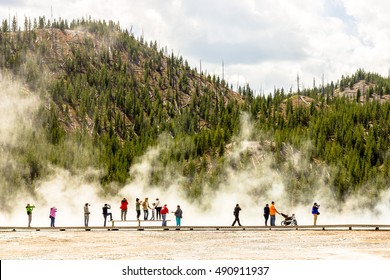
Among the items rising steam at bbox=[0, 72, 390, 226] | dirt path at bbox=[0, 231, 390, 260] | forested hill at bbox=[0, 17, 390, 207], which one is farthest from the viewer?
forested hill at bbox=[0, 17, 390, 207]

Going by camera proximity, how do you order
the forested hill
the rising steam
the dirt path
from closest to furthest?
the dirt path
the rising steam
the forested hill

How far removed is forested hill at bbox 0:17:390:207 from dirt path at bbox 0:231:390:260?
2758 inches

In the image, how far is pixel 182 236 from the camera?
109 feet

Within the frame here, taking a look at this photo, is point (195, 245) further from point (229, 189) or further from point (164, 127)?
point (164, 127)

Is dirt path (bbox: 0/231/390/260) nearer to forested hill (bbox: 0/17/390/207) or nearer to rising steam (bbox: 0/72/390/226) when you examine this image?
rising steam (bbox: 0/72/390/226)

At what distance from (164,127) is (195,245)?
10701 cm

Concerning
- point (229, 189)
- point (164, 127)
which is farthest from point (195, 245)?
point (164, 127)

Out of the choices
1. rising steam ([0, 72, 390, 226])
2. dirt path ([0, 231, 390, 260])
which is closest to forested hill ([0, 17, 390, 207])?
rising steam ([0, 72, 390, 226])

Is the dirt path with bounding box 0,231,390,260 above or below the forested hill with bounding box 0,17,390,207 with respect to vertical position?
below

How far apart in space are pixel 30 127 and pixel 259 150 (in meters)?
44.8

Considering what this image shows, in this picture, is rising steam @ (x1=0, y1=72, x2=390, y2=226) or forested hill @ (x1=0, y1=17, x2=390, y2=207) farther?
forested hill @ (x1=0, y1=17, x2=390, y2=207)

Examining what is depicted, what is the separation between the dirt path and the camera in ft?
84.2

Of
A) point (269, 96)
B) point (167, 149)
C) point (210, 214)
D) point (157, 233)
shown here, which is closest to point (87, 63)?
Answer: point (269, 96)

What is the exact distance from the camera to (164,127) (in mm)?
135875
